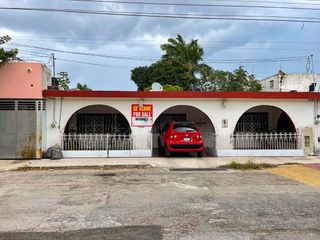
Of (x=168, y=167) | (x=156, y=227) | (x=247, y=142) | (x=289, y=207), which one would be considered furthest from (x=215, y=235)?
(x=247, y=142)

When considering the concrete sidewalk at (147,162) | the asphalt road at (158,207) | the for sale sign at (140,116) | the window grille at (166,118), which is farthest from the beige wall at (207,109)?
the asphalt road at (158,207)

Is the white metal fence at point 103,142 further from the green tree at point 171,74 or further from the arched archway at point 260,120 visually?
the green tree at point 171,74

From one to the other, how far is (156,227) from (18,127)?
39.6 feet

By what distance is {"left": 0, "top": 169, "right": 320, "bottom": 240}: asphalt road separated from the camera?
20.8ft

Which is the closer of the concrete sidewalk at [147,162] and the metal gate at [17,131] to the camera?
the concrete sidewalk at [147,162]

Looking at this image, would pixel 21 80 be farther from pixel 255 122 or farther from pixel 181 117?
pixel 255 122

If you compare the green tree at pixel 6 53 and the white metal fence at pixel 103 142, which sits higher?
the green tree at pixel 6 53

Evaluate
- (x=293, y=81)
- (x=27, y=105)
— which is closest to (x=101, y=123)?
(x=27, y=105)

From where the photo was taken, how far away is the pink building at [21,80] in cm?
1705

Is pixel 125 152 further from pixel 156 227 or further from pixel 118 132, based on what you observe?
pixel 156 227

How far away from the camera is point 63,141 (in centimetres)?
1764

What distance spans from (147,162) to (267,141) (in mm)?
5807

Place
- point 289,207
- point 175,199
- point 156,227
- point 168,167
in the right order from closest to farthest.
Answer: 1. point 156,227
2. point 289,207
3. point 175,199
4. point 168,167

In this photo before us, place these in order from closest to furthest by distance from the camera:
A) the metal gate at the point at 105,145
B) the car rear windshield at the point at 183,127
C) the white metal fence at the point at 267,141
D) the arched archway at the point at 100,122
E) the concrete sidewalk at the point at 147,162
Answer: the concrete sidewalk at the point at 147,162, the car rear windshield at the point at 183,127, the metal gate at the point at 105,145, the white metal fence at the point at 267,141, the arched archway at the point at 100,122
